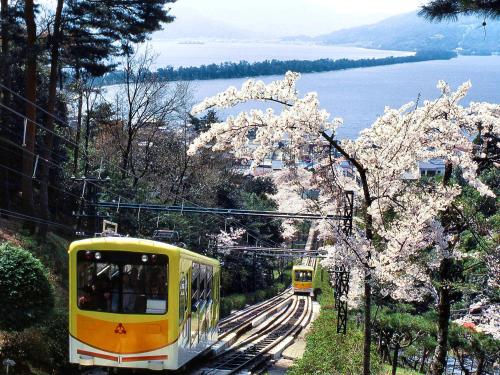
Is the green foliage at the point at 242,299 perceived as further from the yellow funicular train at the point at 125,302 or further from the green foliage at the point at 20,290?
the yellow funicular train at the point at 125,302

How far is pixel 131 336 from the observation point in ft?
36.6

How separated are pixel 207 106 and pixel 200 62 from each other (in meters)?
67.4

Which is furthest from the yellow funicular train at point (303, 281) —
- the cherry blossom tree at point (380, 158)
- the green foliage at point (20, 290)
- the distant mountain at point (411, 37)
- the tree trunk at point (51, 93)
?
the distant mountain at point (411, 37)

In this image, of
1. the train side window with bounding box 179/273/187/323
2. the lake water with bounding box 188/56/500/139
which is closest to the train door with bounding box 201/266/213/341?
the train side window with bounding box 179/273/187/323

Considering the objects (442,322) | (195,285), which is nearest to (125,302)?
(195,285)

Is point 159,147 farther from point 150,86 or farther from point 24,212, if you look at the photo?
point 24,212

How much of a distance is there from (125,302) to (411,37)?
4129 inches

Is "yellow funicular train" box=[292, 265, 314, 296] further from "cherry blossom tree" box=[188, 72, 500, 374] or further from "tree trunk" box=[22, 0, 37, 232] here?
"cherry blossom tree" box=[188, 72, 500, 374]

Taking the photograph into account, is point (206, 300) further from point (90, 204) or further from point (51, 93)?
point (51, 93)

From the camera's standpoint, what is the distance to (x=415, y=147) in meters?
9.52

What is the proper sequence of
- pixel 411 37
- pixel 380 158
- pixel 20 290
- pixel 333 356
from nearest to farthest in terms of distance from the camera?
pixel 380 158 → pixel 20 290 → pixel 333 356 → pixel 411 37

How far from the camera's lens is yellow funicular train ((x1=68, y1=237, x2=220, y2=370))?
11.1 metres

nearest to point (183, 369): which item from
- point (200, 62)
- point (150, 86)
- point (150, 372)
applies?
point (150, 372)

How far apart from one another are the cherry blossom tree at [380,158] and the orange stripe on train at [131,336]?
289 cm
